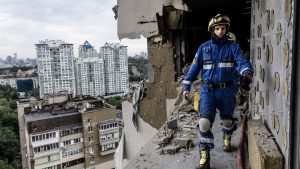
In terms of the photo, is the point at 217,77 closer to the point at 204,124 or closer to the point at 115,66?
the point at 204,124

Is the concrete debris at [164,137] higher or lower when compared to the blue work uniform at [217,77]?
lower

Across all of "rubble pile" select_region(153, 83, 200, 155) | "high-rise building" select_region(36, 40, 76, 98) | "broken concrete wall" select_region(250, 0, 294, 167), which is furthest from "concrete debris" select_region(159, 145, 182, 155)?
"high-rise building" select_region(36, 40, 76, 98)

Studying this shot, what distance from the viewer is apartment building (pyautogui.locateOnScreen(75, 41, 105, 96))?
67625 millimetres

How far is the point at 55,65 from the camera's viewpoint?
215 ft

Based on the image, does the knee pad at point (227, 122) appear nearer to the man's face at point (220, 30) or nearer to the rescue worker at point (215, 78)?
the rescue worker at point (215, 78)

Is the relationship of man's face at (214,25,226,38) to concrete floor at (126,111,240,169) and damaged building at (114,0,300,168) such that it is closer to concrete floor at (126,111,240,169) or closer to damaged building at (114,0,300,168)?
damaged building at (114,0,300,168)

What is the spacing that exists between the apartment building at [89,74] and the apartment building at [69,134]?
110 feet

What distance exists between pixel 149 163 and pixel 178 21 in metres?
4.12

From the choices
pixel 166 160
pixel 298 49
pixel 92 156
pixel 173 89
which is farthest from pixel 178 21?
pixel 92 156

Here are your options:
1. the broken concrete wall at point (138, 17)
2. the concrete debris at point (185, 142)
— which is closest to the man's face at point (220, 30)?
the concrete debris at point (185, 142)

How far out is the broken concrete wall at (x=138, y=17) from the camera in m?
6.64

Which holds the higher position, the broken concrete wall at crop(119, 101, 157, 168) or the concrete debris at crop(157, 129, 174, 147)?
the concrete debris at crop(157, 129, 174, 147)

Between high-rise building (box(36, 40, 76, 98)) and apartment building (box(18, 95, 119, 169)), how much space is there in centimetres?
3124

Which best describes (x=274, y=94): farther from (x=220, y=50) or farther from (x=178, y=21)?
(x=178, y=21)
